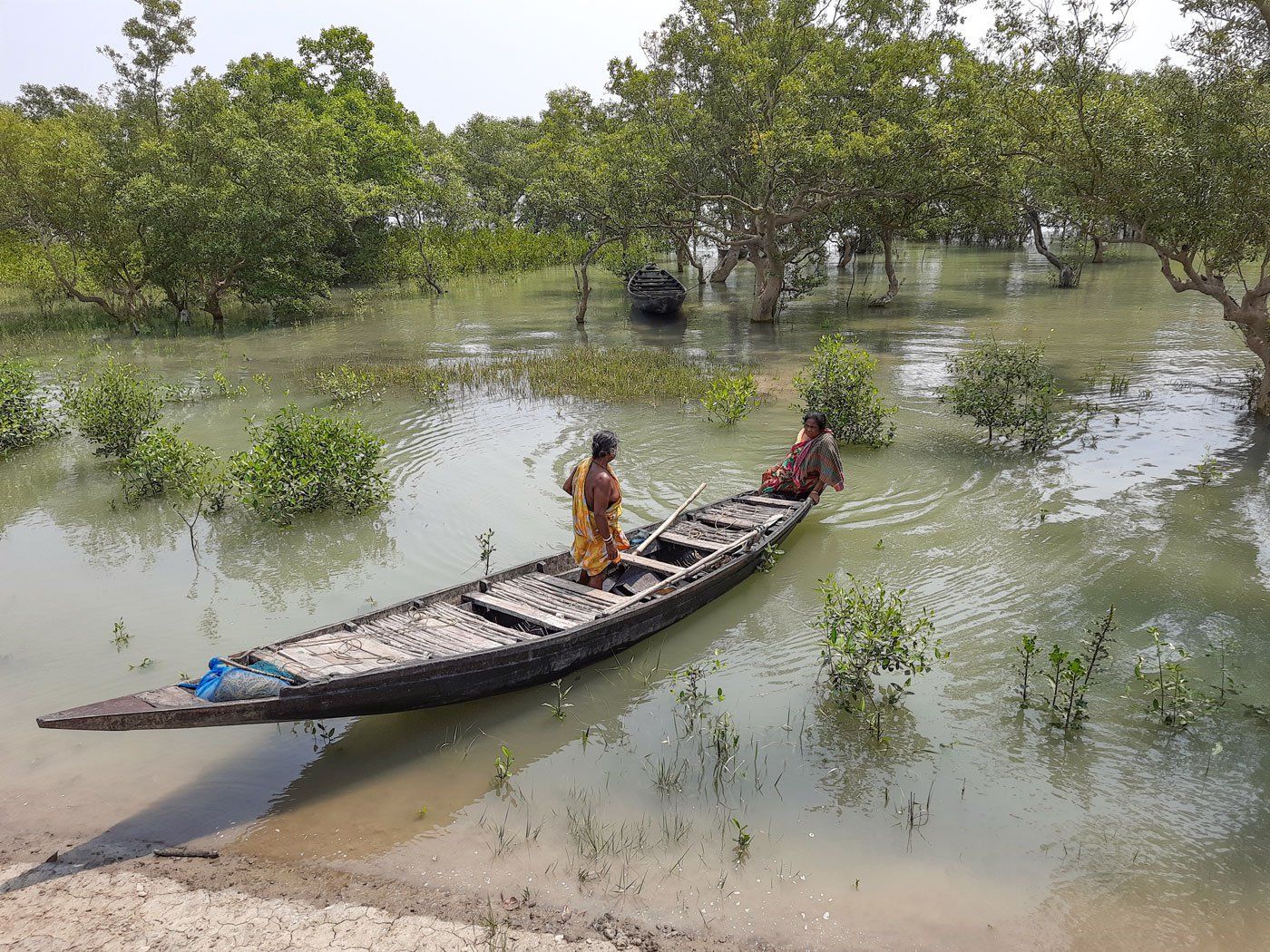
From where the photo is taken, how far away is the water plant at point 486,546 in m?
8.10

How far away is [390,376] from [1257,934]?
16.4 meters

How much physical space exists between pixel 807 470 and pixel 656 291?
55.2 feet

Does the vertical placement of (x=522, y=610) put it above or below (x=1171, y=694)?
above

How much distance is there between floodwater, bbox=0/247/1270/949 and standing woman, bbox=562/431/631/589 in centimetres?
91

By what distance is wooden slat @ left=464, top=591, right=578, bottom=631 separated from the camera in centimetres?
611

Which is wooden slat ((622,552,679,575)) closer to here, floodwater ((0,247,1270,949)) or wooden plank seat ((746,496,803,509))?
floodwater ((0,247,1270,949))

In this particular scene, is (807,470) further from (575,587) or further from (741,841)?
(741,841)

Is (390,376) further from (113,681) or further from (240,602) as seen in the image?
(113,681)

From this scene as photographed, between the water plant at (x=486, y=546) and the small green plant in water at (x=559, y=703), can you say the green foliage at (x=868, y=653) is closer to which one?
the small green plant in water at (x=559, y=703)

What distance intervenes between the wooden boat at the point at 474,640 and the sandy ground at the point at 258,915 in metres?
0.91

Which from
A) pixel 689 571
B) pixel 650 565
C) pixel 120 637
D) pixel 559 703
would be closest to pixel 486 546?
pixel 650 565

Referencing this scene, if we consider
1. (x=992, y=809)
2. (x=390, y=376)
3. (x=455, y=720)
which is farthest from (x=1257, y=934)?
(x=390, y=376)

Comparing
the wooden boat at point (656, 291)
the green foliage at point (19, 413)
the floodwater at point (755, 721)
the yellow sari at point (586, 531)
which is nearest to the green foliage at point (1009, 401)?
the floodwater at point (755, 721)

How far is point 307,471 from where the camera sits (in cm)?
937
